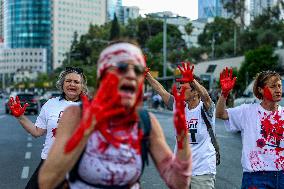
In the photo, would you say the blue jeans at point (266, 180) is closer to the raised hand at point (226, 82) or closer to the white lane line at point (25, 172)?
the raised hand at point (226, 82)

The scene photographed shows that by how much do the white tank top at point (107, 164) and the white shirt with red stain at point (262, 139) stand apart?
103 inches

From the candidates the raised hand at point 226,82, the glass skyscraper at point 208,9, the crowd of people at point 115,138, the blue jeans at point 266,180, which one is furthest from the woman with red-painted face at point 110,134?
the glass skyscraper at point 208,9

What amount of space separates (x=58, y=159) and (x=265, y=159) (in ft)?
9.51

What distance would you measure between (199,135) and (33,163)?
8134mm

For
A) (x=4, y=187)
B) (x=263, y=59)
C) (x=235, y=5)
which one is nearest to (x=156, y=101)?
(x=263, y=59)

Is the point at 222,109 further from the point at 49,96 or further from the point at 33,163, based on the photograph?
the point at 49,96

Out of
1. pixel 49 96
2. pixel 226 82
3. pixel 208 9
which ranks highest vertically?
pixel 208 9

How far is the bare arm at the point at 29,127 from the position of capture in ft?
17.9

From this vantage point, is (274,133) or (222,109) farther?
(222,109)

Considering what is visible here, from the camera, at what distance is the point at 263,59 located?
47031 millimetres

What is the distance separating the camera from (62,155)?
98.7 inches

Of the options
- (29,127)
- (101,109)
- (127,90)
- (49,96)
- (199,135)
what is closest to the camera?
(101,109)

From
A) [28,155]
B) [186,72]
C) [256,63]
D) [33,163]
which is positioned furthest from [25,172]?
[256,63]

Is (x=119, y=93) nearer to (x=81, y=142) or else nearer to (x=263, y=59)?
(x=81, y=142)
